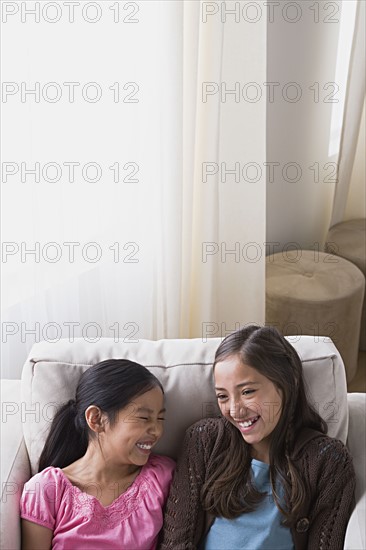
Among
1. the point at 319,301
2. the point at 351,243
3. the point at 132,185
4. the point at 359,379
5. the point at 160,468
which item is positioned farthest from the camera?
the point at 351,243

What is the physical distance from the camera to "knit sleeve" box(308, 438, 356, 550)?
1713 mm

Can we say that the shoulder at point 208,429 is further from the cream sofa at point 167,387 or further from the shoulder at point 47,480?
the shoulder at point 47,480

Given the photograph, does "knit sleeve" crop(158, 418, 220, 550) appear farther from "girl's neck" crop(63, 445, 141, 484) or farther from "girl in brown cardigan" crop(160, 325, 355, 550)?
"girl's neck" crop(63, 445, 141, 484)

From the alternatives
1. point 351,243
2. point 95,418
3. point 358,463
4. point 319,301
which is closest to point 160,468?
point 95,418

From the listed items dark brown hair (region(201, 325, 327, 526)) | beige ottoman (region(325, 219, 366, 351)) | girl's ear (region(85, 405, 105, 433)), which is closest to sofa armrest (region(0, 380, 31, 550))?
girl's ear (region(85, 405, 105, 433))

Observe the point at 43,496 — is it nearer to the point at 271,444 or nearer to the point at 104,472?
the point at 104,472

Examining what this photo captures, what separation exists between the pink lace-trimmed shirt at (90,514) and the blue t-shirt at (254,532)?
0.37 ft

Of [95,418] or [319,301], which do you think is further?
[319,301]

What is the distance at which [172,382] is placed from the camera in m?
1.86

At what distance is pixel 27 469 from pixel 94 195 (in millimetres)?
729

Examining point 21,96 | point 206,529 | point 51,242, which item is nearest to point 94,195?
point 51,242

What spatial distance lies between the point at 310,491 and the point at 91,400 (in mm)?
465

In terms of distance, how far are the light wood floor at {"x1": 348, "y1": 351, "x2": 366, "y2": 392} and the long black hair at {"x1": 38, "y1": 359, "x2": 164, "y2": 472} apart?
132 centimetres

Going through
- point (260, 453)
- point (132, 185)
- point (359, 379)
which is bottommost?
point (359, 379)
